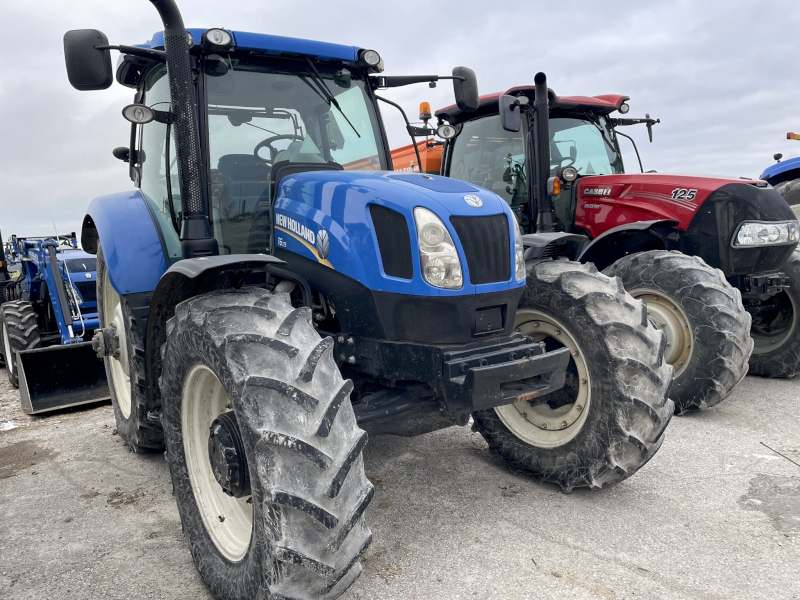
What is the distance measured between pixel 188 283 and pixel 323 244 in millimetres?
661

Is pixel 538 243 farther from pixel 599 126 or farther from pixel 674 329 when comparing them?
pixel 599 126

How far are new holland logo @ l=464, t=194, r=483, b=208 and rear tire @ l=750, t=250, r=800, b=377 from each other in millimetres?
4147

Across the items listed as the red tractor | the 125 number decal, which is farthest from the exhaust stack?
the 125 number decal

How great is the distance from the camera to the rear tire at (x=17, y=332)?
6812mm

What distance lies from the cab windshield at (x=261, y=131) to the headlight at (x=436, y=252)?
1.01 m

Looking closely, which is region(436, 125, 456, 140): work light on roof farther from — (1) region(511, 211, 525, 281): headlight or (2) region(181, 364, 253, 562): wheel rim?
(2) region(181, 364, 253, 562): wheel rim

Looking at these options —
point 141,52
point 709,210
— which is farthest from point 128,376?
point 709,210

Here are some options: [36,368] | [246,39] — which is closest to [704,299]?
[246,39]

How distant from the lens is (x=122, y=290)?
11.2 feet

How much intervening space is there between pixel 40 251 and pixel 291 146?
5.61 meters

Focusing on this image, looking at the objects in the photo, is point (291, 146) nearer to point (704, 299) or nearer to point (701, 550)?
point (701, 550)

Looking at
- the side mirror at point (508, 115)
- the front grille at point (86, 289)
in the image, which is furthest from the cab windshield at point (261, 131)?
the front grille at point (86, 289)

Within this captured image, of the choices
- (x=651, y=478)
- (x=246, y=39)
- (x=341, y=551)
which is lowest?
(x=651, y=478)

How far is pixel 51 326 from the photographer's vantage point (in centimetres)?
783
